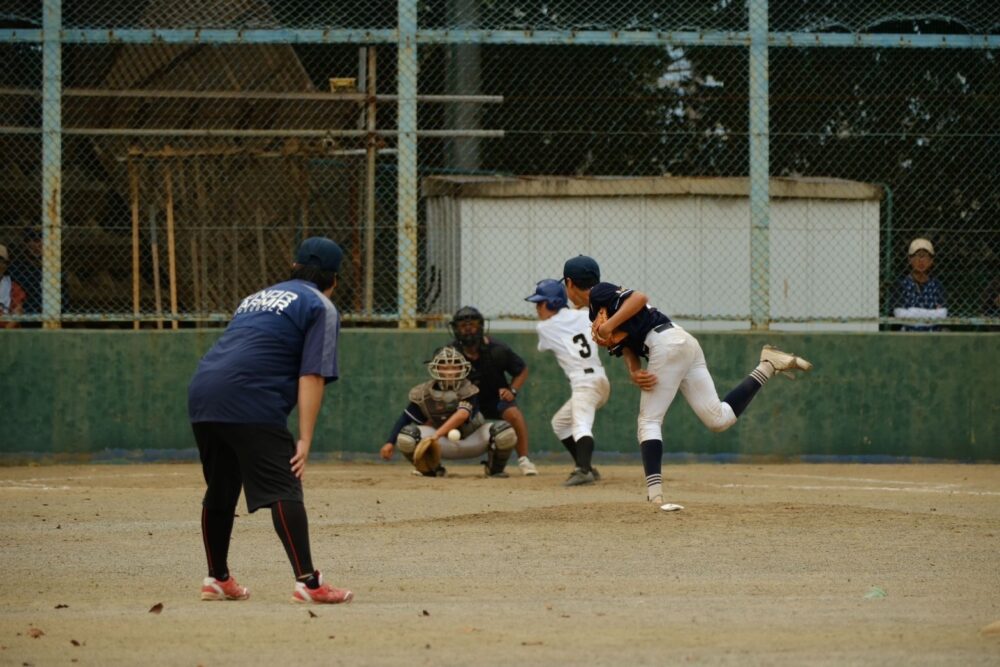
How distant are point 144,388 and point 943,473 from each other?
7.35m

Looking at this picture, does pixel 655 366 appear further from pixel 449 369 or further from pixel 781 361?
pixel 449 369

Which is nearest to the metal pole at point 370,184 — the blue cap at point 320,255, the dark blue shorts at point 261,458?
the blue cap at point 320,255

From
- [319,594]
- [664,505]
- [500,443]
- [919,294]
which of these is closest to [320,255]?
[319,594]

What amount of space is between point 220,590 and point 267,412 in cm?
83

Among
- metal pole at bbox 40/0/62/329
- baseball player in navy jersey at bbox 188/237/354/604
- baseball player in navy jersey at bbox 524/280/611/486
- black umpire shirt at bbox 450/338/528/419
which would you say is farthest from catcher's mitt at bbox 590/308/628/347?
metal pole at bbox 40/0/62/329

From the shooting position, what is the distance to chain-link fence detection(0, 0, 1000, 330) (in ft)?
50.8

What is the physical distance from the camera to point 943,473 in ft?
47.3

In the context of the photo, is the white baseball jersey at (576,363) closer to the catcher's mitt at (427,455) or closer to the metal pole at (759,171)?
the catcher's mitt at (427,455)

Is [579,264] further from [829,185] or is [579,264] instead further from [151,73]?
[151,73]

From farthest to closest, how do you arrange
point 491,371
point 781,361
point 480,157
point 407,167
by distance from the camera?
point 480,157 → point 407,167 → point 491,371 → point 781,361

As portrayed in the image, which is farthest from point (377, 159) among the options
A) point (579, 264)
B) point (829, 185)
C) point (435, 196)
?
point (579, 264)

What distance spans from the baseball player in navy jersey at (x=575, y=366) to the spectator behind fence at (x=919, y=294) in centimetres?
386

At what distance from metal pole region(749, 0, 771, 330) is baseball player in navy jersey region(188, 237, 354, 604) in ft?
29.4

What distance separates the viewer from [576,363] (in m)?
13.0
